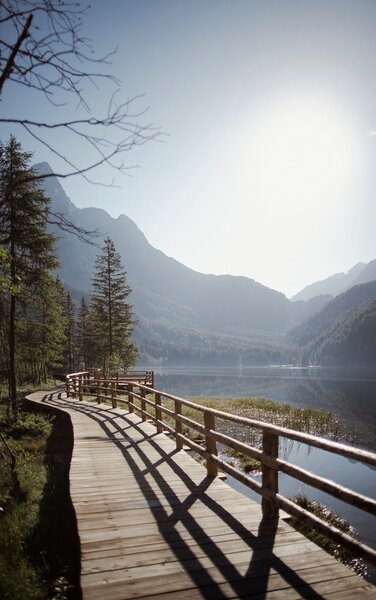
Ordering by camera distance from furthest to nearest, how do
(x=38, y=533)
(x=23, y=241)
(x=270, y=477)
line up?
(x=23, y=241), (x=38, y=533), (x=270, y=477)

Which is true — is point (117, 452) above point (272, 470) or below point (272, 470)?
below

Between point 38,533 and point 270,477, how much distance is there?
402 cm

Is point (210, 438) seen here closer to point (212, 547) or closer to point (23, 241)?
point (212, 547)

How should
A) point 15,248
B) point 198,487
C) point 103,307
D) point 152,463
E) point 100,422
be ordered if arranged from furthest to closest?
point 103,307
point 15,248
point 100,422
point 152,463
point 198,487

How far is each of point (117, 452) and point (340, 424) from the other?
82.5 ft

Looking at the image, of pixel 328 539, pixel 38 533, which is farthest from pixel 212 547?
pixel 328 539

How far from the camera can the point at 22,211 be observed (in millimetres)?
19969

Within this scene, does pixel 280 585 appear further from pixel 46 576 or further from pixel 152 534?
pixel 46 576

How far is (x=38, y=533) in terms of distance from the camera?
641 cm

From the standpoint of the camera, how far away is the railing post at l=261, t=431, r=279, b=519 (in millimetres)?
5148

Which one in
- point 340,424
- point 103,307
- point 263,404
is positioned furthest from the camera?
point 103,307

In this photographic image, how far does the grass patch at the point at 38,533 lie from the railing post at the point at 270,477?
2537mm

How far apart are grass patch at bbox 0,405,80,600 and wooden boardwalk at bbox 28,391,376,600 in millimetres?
531

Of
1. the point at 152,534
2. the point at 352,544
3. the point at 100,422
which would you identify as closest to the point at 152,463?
the point at 152,534
